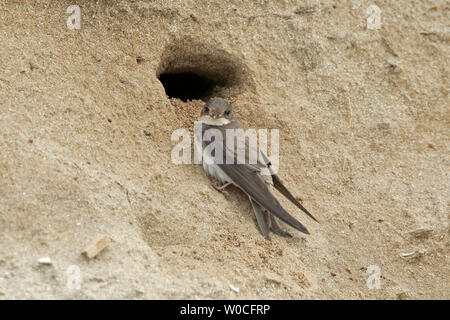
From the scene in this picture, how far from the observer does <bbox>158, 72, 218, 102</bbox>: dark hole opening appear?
4152 mm

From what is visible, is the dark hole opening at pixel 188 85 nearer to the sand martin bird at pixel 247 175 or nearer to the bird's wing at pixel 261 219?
the sand martin bird at pixel 247 175

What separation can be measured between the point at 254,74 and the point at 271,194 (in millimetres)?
951

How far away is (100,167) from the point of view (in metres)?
2.95

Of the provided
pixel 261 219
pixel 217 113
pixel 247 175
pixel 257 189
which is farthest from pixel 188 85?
pixel 261 219

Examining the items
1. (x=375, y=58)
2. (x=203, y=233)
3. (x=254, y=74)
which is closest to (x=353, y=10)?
(x=375, y=58)

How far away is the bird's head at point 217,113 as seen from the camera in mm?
3486

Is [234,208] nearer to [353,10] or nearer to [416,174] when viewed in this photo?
[416,174]
